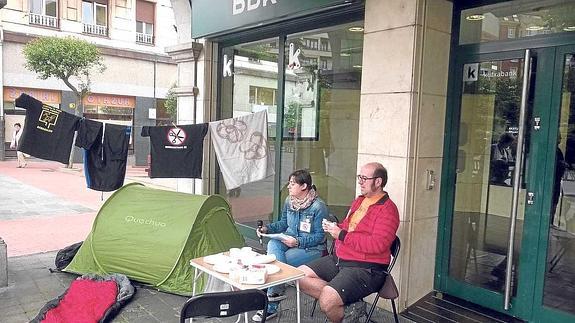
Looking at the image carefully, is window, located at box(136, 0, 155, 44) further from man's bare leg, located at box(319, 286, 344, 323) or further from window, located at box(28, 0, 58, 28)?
man's bare leg, located at box(319, 286, 344, 323)

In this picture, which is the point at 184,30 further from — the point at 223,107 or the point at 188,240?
the point at 188,240

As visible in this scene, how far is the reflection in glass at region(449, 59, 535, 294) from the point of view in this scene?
381 cm

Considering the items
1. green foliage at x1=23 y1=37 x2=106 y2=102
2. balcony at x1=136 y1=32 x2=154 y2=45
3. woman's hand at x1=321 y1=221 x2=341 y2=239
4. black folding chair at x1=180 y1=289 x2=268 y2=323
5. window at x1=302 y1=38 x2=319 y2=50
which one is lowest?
black folding chair at x1=180 y1=289 x2=268 y2=323

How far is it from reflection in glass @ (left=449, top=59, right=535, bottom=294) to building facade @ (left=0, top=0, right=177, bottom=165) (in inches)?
625

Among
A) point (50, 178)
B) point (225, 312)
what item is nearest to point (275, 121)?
point (225, 312)

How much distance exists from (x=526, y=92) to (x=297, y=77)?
9.96 ft

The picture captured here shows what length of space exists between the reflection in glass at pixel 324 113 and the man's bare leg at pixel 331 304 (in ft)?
8.36

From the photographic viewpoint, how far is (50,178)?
1355 cm

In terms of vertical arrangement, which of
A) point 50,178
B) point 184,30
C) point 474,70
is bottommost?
point 50,178

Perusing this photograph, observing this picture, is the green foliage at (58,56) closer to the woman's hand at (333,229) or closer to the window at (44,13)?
the window at (44,13)

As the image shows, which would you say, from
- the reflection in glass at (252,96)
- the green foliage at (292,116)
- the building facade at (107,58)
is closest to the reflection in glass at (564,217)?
the green foliage at (292,116)

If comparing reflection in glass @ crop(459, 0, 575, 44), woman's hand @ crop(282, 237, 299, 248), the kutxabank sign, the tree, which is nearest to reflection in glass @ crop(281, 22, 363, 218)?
the kutxabank sign

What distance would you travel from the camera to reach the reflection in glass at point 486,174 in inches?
150

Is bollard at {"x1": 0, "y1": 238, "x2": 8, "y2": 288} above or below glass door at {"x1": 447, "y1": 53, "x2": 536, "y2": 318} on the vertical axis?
below
